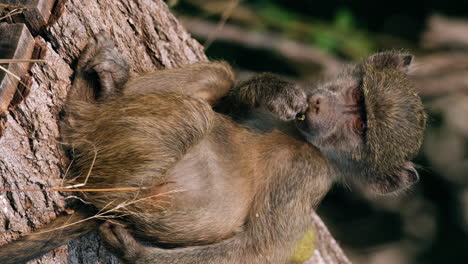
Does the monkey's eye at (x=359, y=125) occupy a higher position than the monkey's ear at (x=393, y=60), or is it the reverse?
the monkey's ear at (x=393, y=60)

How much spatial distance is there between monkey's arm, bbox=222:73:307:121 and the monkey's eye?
1.65 feet

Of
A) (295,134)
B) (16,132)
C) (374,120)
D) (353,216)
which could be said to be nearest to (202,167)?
(295,134)

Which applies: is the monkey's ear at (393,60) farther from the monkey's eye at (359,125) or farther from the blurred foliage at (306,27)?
the blurred foliage at (306,27)

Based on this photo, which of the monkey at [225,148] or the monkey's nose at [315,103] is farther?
the monkey's nose at [315,103]

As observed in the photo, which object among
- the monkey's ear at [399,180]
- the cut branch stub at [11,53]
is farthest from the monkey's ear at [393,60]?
the cut branch stub at [11,53]

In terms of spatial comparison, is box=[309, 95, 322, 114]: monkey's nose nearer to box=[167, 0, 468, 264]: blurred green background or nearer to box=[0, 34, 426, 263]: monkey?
box=[0, 34, 426, 263]: monkey

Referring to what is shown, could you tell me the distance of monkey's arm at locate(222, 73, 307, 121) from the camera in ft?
10.7

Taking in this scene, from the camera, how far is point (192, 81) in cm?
334

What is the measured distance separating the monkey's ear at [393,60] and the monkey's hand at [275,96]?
0.90m

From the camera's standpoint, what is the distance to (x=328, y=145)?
12.1 feet

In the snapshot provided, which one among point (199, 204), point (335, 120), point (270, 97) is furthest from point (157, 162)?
point (335, 120)

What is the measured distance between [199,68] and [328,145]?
116 cm

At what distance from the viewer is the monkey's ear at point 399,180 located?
3668 mm

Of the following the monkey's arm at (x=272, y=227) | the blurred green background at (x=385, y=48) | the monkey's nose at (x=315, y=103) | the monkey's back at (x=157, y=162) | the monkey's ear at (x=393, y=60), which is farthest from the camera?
the blurred green background at (x=385, y=48)
